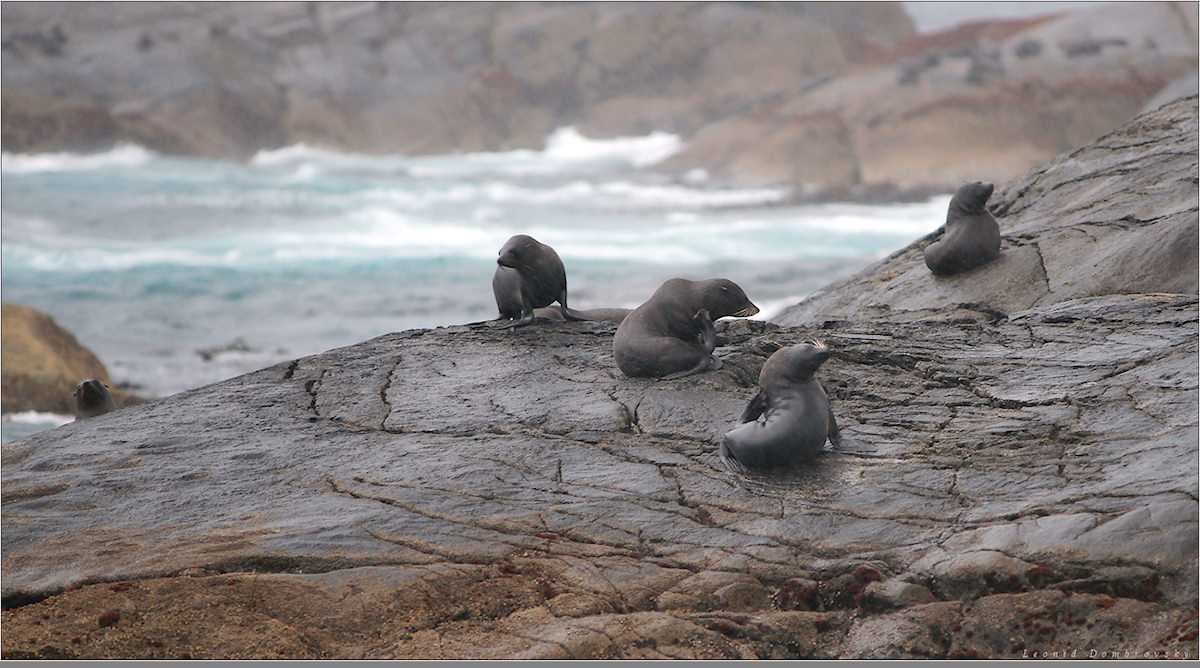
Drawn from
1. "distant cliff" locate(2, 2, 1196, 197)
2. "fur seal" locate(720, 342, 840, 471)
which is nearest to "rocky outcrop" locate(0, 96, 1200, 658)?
"fur seal" locate(720, 342, 840, 471)

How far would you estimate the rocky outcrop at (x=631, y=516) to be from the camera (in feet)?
13.3

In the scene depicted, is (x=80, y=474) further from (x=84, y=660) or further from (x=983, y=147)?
(x=983, y=147)

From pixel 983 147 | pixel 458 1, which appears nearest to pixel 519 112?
pixel 458 1

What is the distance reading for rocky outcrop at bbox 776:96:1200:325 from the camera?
8047 mm

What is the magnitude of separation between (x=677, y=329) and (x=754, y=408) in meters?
1.11

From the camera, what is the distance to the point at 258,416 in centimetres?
626

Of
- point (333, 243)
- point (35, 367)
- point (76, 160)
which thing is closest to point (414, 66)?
point (76, 160)

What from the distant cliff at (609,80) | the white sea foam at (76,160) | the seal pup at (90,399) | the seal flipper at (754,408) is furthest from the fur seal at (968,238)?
the white sea foam at (76,160)

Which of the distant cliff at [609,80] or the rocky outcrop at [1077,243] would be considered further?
the distant cliff at [609,80]

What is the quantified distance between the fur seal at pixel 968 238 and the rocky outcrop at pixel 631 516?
8.49ft

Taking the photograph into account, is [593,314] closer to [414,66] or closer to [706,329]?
[706,329]

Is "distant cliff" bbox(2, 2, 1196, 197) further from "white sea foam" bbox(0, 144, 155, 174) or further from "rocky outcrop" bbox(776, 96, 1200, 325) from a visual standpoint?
"rocky outcrop" bbox(776, 96, 1200, 325)

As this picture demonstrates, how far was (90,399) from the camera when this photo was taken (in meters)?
8.37

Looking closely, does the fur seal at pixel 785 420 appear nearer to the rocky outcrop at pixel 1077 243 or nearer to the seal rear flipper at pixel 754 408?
the seal rear flipper at pixel 754 408
